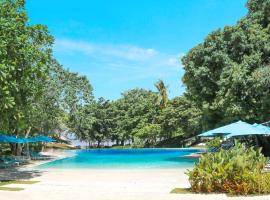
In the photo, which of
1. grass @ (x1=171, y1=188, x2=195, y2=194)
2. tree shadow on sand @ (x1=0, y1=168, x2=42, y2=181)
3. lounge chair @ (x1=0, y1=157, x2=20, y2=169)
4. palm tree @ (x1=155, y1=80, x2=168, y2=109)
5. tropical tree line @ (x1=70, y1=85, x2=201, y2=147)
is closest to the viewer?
grass @ (x1=171, y1=188, x2=195, y2=194)

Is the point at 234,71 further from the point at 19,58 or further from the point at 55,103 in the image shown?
the point at 55,103

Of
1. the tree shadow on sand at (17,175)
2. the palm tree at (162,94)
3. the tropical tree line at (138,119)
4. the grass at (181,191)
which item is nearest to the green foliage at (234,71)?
the grass at (181,191)

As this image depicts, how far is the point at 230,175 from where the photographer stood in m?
11.7

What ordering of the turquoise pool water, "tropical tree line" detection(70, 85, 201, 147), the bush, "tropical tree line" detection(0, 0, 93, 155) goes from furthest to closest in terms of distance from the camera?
"tropical tree line" detection(70, 85, 201, 147) < the turquoise pool water < "tropical tree line" detection(0, 0, 93, 155) < the bush

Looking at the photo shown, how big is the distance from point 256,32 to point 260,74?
4.88 m

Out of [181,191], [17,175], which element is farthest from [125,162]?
[181,191]

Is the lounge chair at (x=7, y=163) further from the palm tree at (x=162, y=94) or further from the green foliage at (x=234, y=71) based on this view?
the palm tree at (x=162, y=94)

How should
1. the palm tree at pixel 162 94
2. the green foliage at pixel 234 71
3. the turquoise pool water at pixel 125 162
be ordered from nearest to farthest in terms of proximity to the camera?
the green foliage at pixel 234 71
the turquoise pool water at pixel 125 162
the palm tree at pixel 162 94

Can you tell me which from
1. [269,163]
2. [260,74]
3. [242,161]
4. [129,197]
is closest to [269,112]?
[260,74]

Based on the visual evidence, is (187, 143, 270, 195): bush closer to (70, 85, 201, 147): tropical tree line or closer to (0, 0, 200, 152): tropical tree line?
(0, 0, 200, 152): tropical tree line

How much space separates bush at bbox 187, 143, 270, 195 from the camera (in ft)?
37.8

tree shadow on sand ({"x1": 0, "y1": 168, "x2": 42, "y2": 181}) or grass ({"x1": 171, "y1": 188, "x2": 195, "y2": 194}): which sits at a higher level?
tree shadow on sand ({"x1": 0, "y1": 168, "x2": 42, "y2": 181})

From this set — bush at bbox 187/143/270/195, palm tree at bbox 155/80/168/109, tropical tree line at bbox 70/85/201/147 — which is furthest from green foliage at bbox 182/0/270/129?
palm tree at bbox 155/80/168/109

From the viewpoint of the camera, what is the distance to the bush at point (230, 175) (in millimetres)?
11523
